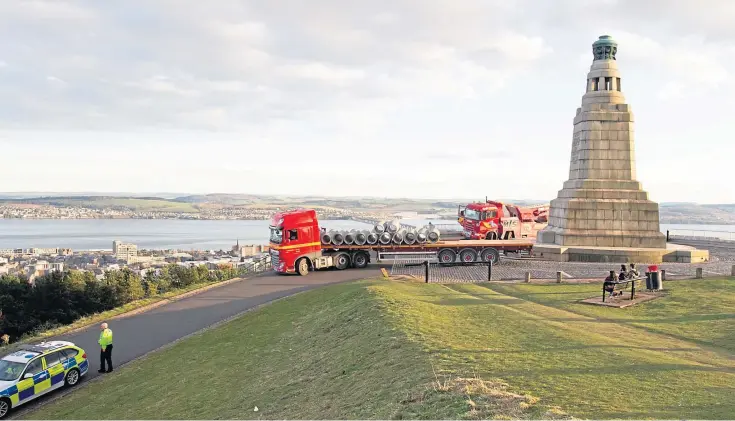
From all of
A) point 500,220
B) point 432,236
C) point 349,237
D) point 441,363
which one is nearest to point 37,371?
point 441,363

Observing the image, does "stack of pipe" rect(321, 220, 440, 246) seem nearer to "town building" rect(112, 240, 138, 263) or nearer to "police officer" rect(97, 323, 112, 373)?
"police officer" rect(97, 323, 112, 373)

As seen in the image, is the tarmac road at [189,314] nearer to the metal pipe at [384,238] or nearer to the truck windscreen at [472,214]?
the metal pipe at [384,238]

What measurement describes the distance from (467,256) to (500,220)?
721cm

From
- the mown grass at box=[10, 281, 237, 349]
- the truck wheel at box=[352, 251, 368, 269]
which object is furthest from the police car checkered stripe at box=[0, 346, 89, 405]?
the truck wheel at box=[352, 251, 368, 269]

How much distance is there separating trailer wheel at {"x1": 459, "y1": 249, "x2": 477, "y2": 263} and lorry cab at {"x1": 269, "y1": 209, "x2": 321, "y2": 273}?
8.48m

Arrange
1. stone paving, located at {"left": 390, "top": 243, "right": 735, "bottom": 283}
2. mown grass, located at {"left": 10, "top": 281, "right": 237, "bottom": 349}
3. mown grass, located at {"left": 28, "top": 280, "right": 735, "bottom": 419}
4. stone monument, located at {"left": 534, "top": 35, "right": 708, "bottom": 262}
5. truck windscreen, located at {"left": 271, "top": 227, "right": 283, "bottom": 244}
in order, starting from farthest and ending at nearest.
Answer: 1. stone monument, located at {"left": 534, "top": 35, "right": 708, "bottom": 262}
2. truck windscreen, located at {"left": 271, "top": 227, "right": 283, "bottom": 244}
3. stone paving, located at {"left": 390, "top": 243, "right": 735, "bottom": 283}
4. mown grass, located at {"left": 10, "top": 281, "right": 237, "bottom": 349}
5. mown grass, located at {"left": 28, "top": 280, "right": 735, "bottom": 419}

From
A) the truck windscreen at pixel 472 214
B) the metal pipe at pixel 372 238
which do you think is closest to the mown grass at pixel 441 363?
the metal pipe at pixel 372 238

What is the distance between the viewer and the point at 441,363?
9258 millimetres

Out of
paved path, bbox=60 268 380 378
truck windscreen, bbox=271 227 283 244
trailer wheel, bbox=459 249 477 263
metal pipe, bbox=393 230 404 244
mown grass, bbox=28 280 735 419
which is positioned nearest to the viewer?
mown grass, bbox=28 280 735 419

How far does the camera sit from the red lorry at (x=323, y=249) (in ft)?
94.5

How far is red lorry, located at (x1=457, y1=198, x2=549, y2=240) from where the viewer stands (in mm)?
36156

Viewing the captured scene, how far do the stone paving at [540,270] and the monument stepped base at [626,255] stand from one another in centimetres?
78

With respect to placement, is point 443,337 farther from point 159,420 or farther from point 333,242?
point 333,242

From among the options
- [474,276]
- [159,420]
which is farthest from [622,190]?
[159,420]
